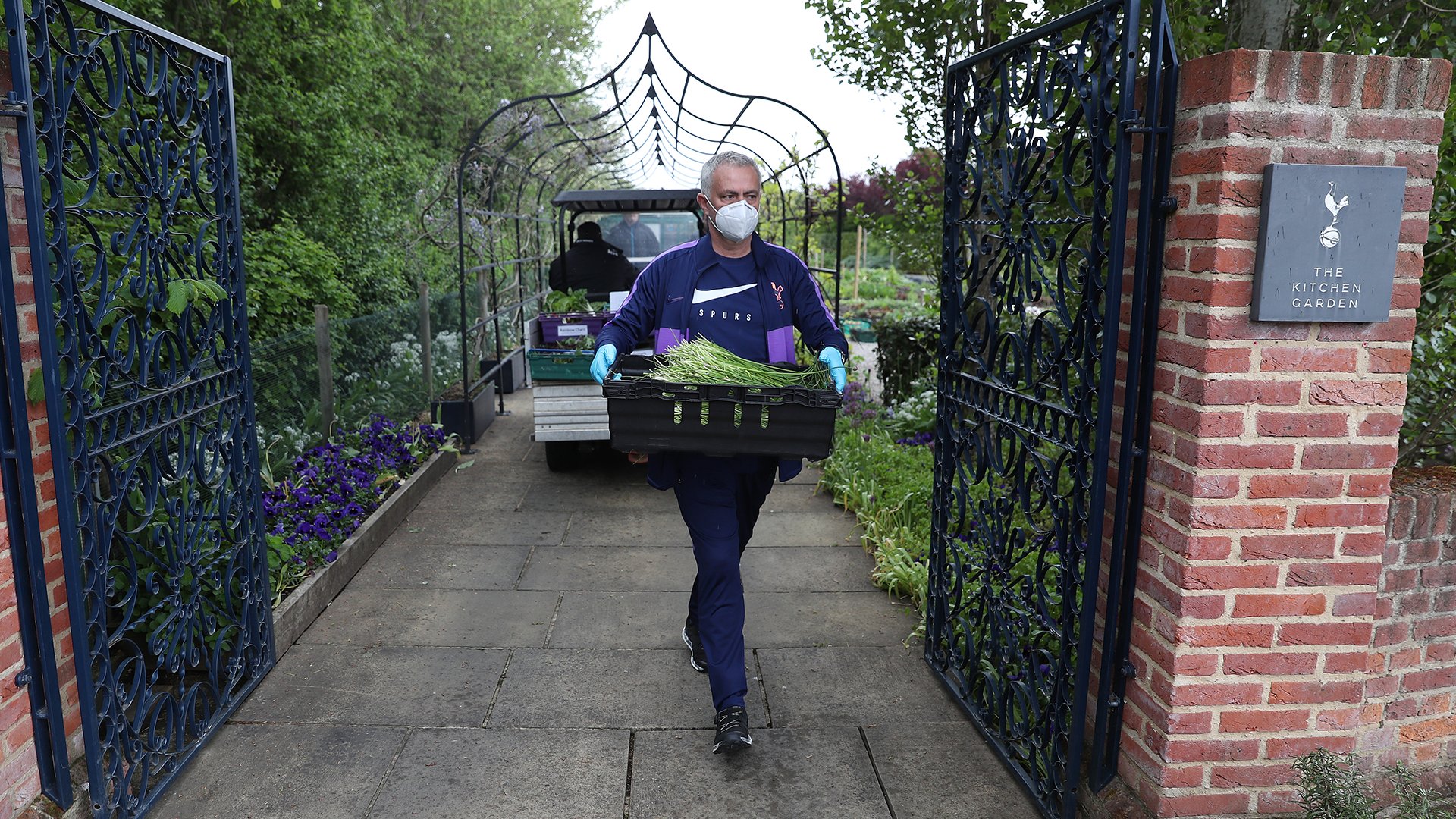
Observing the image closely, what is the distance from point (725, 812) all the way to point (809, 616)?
1707mm

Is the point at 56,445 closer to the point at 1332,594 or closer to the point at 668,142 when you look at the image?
the point at 1332,594

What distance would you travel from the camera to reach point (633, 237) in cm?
1066

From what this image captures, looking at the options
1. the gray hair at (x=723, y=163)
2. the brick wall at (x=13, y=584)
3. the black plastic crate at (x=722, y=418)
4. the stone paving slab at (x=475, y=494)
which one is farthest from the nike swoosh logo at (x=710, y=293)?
the stone paving slab at (x=475, y=494)

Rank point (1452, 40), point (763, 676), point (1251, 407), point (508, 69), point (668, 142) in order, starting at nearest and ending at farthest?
point (1251, 407), point (1452, 40), point (763, 676), point (668, 142), point (508, 69)

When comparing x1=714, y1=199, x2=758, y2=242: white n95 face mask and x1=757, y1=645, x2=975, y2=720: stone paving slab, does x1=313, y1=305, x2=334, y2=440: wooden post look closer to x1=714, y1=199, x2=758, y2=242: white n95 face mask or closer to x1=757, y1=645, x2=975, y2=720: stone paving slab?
x1=757, y1=645, x2=975, y2=720: stone paving slab

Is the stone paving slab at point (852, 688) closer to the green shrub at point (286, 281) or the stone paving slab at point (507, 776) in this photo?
the stone paving slab at point (507, 776)

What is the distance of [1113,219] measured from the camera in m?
2.49

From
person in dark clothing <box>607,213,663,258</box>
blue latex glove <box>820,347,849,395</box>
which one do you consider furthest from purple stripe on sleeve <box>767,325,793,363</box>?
person in dark clothing <box>607,213,663,258</box>

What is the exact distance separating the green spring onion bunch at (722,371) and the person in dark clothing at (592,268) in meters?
6.19

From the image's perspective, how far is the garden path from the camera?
10.2 feet

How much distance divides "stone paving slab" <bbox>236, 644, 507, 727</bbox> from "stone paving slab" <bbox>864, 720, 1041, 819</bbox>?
154 cm

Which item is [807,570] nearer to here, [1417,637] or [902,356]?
[1417,637]

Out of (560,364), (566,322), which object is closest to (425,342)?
(566,322)

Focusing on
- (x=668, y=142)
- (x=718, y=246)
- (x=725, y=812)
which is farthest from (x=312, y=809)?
(x=668, y=142)
